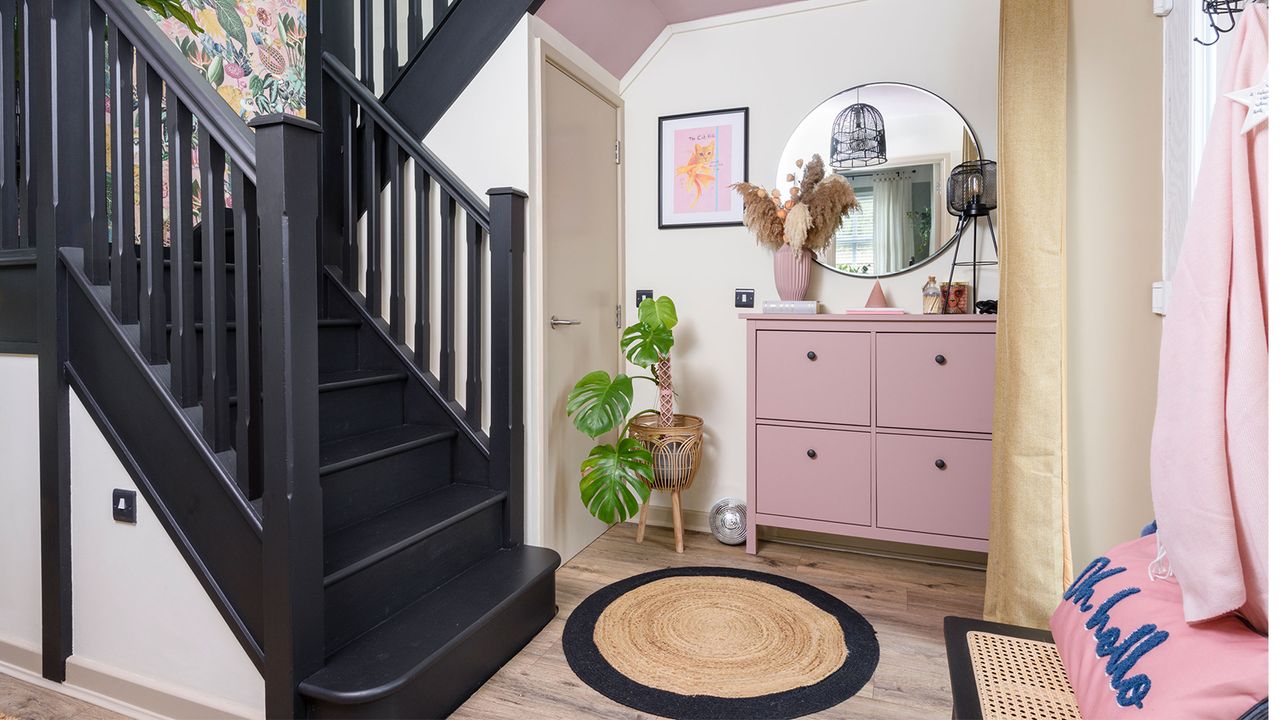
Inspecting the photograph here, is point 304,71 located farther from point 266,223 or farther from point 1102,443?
point 1102,443

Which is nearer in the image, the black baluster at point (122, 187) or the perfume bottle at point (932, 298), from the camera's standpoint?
the black baluster at point (122, 187)

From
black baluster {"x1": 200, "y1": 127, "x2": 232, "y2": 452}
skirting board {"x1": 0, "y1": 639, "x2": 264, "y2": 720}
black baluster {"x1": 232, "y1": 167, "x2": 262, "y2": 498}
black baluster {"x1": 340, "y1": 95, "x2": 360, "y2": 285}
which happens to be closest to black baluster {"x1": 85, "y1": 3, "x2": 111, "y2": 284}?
black baluster {"x1": 200, "y1": 127, "x2": 232, "y2": 452}

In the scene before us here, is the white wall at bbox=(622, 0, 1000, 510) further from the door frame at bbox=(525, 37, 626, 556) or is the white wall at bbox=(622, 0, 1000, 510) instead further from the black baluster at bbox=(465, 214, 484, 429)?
the black baluster at bbox=(465, 214, 484, 429)

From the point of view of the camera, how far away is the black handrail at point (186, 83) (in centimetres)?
152

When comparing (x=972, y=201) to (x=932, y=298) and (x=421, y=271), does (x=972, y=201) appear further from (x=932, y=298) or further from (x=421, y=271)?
(x=421, y=271)

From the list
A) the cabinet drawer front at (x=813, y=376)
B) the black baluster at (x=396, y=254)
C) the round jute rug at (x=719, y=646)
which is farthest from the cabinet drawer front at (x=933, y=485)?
the black baluster at (x=396, y=254)

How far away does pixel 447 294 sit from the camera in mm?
2383

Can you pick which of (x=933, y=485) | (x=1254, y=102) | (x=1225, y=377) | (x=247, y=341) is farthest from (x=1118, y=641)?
(x=247, y=341)

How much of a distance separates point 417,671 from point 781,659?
40.0 inches

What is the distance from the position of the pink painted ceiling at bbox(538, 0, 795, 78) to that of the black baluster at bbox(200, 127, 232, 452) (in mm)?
1456

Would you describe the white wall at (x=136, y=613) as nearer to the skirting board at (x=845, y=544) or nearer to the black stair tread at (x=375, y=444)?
the black stair tread at (x=375, y=444)

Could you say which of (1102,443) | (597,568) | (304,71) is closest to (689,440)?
(597,568)

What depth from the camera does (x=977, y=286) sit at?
8.95ft

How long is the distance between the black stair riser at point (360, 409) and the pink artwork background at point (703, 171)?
1.52 m
